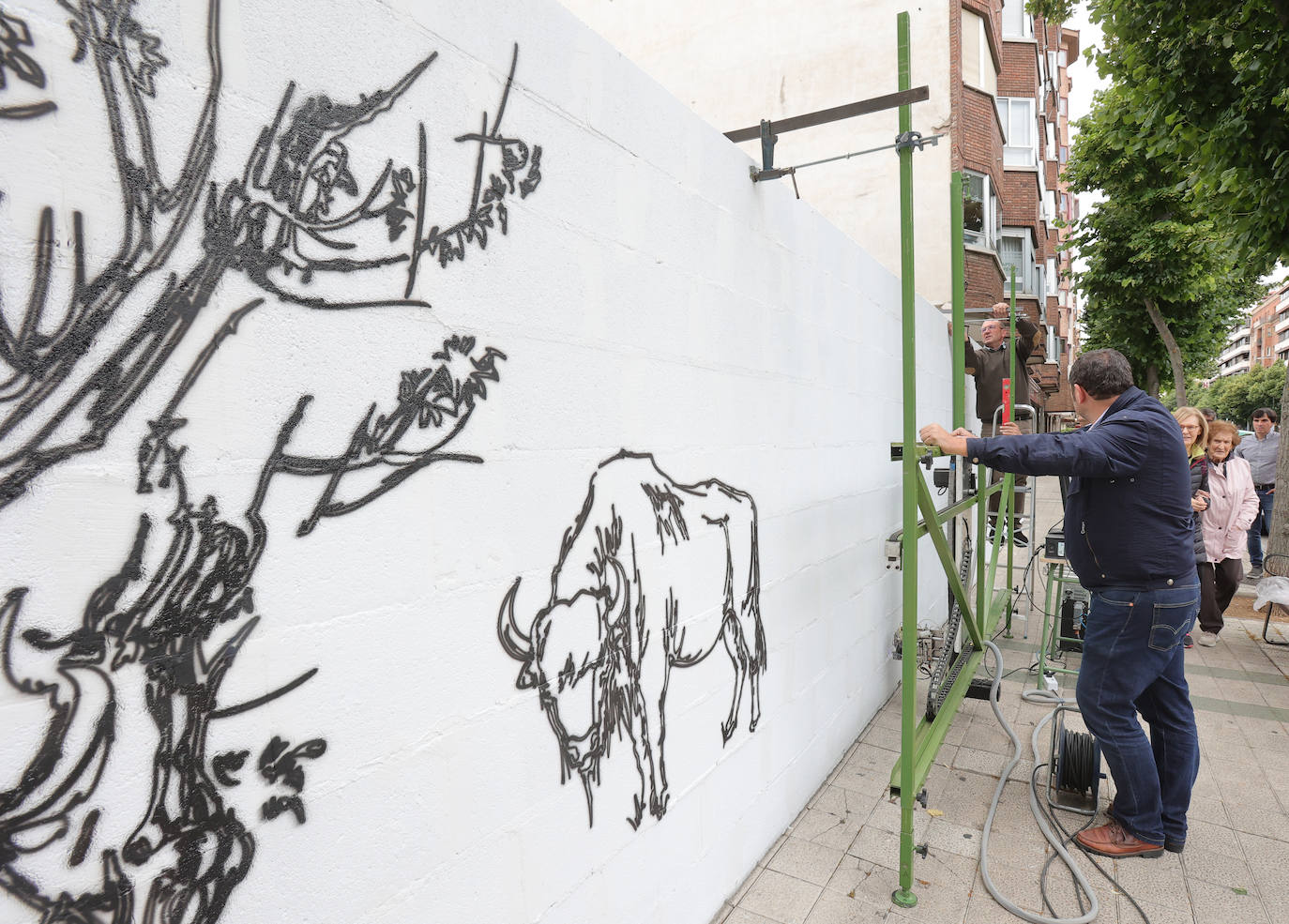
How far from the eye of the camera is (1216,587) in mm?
5812

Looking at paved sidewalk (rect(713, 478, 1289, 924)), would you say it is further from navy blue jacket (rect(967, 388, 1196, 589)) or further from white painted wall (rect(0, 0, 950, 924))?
navy blue jacket (rect(967, 388, 1196, 589))

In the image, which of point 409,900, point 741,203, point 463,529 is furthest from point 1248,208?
point 409,900

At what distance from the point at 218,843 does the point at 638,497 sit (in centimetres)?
124

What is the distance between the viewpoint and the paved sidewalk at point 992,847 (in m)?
2.58

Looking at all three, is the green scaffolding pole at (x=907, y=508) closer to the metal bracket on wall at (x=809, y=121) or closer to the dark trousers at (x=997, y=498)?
the metal bracket on wall at (x=809, y=121)

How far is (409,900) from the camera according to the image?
1417 mm

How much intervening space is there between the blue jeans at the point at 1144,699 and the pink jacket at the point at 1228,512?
3.35 meters

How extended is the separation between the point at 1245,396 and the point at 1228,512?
2677 inches

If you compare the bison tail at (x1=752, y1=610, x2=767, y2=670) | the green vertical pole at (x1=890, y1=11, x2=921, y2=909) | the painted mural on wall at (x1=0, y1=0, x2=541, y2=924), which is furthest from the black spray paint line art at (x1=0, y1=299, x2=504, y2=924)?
the green vertical pole at (x1=890, y1=11, x2=921, y2=909)

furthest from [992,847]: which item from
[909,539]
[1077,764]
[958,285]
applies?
[958,285]

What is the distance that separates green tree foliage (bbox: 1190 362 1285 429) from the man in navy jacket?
60.4 metres

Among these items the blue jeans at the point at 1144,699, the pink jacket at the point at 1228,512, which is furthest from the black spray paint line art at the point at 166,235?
the pink jacket at the point at 1228,512

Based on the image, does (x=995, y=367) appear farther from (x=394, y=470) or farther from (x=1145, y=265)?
(x=1145, y=265)

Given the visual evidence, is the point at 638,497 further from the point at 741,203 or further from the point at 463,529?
the point at 741,203
